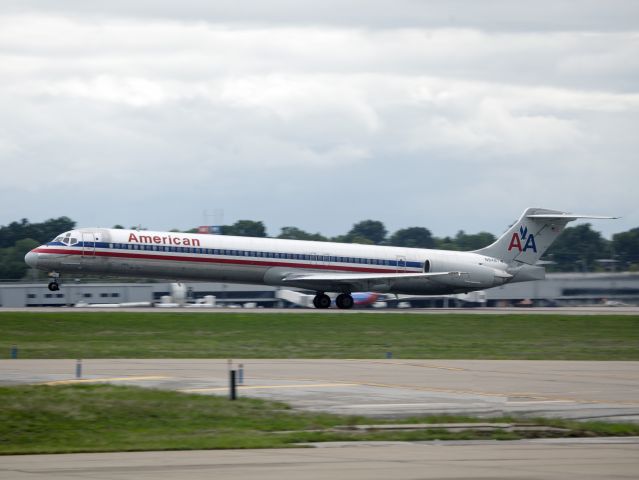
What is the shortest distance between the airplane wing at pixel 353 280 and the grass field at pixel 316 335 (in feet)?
15.0

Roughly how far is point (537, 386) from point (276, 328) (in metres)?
20.4

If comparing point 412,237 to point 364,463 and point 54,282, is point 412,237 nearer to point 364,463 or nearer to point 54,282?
point 54,282

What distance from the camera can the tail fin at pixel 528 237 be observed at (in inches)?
2408

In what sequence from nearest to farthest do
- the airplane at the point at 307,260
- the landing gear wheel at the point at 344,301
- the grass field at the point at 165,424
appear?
1. the grass field at the point at 165,424
2. the airplane at the point at 307,260
3. the landing gear wheel at the point at 344,301

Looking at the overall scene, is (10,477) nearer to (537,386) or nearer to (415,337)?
(537,386)

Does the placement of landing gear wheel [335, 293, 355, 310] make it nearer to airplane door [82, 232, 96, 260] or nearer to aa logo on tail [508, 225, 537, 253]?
aa logo on tail [508, 225, 537, 253]

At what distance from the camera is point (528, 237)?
201ft

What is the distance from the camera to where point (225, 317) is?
48531mm

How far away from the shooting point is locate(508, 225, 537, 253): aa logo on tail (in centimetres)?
6116

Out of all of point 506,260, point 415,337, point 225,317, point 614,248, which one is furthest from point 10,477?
point 614,248

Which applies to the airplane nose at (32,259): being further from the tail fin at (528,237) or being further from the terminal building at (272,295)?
the tail fin at (528,237)

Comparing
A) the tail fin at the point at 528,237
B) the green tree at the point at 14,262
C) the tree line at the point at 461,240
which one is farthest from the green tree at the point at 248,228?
the tail fin at the point at 528,237

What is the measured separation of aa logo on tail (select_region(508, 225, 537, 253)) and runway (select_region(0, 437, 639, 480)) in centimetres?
4339

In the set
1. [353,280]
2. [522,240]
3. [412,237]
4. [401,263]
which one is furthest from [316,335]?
[412,237]
